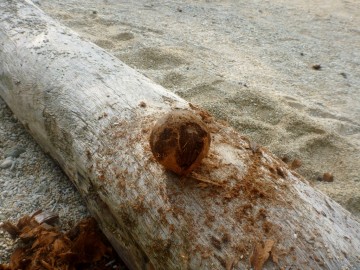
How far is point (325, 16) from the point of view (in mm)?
5773

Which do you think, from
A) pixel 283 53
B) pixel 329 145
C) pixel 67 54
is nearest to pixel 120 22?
pixel 283 53

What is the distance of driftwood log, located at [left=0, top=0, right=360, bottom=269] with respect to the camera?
1.51 meters

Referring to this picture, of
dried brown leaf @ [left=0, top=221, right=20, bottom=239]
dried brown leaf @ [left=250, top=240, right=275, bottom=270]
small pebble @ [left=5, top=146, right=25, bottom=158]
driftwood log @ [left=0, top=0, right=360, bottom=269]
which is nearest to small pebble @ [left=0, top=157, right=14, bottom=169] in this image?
small pebble @ [left=5, top=146, right=25, bottom=158]

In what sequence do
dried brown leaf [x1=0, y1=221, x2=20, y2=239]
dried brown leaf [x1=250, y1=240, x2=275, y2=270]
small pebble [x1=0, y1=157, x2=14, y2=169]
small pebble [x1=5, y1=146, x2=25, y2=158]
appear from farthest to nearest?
1. small pebble [x1=5, y1=146, x2=25, y2=158]
2. small pebble [x1=0, y1=157, x2=14, y2=169]
3. dried brown leaf [x1=0, y1=221, x2=20, y2=239]
4. dried brown leaf [x1=250, y1=240, x2=275, y2=270]

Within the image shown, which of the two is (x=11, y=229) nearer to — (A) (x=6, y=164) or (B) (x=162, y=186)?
(A) (x=6, y=164)

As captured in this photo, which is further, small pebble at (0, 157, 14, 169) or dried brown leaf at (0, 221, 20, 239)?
small pebble at (0, 157, 14, 169)

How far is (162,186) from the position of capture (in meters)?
1.71

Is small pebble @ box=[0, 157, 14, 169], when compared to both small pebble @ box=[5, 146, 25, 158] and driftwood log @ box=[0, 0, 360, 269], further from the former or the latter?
driftwood log @ box=[0, 0, 360, 269]

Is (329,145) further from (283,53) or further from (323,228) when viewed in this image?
(283,53)

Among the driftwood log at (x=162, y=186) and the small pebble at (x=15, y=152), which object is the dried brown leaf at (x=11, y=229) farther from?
the small pebble at (x=15, y=152)

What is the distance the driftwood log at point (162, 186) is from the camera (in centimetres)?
151

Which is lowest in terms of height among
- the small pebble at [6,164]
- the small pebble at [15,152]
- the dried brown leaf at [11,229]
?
the small pebble at [15,152]

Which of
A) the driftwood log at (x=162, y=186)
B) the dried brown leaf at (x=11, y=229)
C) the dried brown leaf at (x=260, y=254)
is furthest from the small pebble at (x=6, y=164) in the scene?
the dried brown leaf at (x=260, y=254)

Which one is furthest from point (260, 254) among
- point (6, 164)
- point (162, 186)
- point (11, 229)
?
point (6, 164)
